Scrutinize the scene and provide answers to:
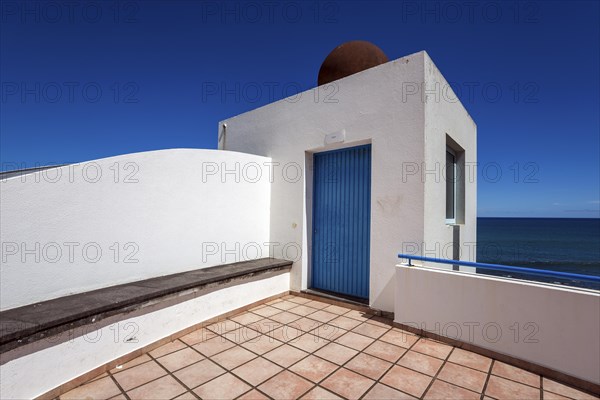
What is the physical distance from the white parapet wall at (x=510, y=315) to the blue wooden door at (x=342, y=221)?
99 centimetres

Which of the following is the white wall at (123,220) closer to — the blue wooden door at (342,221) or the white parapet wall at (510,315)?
the blue wooden door at (342,221)

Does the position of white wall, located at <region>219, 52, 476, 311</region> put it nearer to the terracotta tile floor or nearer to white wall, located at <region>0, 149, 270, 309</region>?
white wall, located at <region>0, 149, 270, 309</region>

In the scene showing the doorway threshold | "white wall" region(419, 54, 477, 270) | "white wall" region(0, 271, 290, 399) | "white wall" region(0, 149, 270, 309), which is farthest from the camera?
the doorway threshold

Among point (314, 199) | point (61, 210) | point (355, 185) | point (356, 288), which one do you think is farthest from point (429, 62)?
point (61, 210)

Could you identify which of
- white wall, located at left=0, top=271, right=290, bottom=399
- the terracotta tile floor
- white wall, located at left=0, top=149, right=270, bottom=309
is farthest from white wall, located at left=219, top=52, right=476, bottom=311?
white wall, located at left=0, top=271, right=290, bottom=399

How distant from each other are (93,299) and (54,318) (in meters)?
0.54

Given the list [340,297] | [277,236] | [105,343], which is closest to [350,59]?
[277,236]

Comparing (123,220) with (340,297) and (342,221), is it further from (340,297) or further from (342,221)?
(340,297)

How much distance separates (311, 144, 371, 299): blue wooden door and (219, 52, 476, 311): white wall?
0.19m

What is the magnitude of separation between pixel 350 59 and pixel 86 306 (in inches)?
217

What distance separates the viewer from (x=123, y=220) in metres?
3.47

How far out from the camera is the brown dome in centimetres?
538

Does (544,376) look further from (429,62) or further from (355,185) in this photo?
(429,62)

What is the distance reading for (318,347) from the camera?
10.5ft
